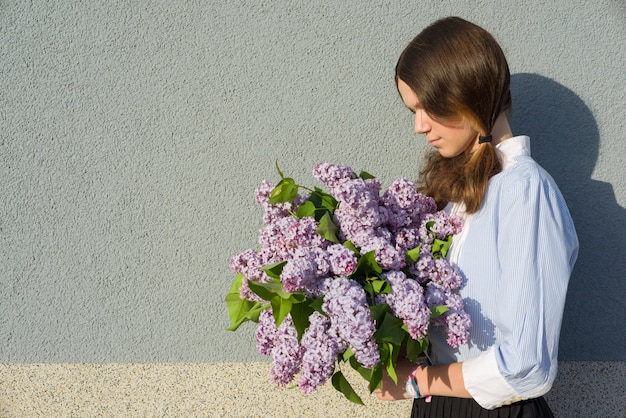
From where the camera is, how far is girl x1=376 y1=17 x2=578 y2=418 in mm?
1158

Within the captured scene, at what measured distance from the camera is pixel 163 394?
80.4 inches

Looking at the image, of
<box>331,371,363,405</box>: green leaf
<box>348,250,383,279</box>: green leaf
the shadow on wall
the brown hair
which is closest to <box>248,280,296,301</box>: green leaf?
<box>348,250,383,279</box>: green leaf

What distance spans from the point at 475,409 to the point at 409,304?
55 centimetres

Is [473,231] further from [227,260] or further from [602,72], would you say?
[602,72]

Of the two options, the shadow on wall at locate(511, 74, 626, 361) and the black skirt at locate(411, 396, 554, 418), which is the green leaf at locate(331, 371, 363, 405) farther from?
the shadow on wall at locate(511, 74, 626, 361)

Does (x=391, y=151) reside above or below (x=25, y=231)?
below

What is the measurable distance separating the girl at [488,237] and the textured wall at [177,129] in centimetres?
65

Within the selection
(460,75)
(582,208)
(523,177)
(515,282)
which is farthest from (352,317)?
(582,208)

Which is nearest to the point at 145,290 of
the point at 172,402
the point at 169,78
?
the point at 172,402

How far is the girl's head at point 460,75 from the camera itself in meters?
1.29

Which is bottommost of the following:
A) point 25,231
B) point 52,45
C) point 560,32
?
point 560,32

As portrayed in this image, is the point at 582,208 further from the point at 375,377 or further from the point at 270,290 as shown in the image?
the point at 270,290

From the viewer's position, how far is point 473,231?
1.35 m

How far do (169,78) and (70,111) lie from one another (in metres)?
0.41
